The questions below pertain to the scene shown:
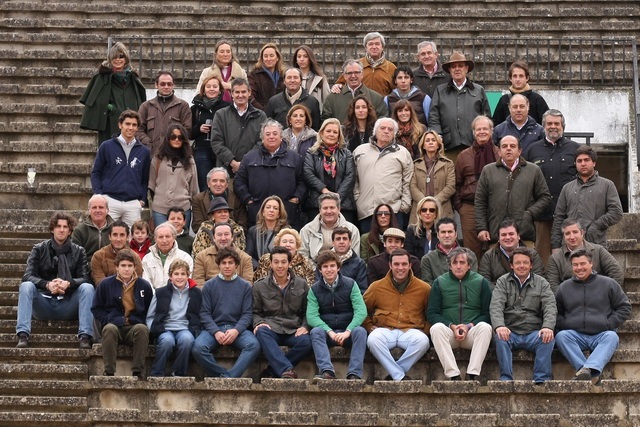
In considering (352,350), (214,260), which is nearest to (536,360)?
(352,350)

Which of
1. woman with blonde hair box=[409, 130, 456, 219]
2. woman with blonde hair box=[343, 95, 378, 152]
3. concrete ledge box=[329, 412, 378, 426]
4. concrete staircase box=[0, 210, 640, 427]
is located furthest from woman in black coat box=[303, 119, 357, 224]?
concrete ledge box=[329, 412, 378, 426]

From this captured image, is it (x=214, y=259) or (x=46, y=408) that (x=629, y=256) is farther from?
(x=46, y=408)

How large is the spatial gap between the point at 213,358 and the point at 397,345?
1605 mm

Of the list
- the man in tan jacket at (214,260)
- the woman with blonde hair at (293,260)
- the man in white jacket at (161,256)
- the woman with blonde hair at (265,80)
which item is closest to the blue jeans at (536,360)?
the woman with blonde hair at (293,260)

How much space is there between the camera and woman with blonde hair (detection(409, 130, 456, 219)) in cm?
1675

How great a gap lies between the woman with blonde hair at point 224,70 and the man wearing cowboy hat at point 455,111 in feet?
6.62

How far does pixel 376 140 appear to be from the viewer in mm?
16891

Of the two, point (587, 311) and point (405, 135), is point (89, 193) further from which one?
point (587, 311)

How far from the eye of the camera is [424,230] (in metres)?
16.2

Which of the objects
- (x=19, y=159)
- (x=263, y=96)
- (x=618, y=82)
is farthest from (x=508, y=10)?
(x=19, y=159)

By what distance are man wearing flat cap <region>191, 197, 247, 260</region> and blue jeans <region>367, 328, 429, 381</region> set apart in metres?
1.73

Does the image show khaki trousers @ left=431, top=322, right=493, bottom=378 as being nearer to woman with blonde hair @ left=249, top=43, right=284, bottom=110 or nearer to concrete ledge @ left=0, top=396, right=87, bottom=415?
concrete ledge @ left=0, top=396, right=87, bottom=415

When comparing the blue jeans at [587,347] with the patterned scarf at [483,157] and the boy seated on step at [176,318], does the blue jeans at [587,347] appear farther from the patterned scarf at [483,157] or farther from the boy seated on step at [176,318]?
the boy seated on step at [176,318]

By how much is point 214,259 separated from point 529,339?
9.71 ft
